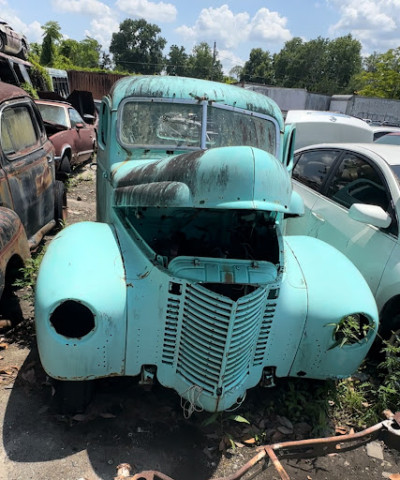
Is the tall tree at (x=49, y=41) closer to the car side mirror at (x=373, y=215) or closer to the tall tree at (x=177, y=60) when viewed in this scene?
the car side mirror at (x=373, y=215)

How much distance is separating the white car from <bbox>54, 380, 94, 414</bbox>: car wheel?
246 cm

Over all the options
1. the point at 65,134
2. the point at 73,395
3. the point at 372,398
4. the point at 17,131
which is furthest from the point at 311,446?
the point at 65,134

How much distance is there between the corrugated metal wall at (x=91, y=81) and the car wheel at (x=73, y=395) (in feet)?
87.6

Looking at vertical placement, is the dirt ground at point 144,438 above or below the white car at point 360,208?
below

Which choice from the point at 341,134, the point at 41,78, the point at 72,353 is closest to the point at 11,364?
the point at 72,353

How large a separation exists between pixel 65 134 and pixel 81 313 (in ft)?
24.7

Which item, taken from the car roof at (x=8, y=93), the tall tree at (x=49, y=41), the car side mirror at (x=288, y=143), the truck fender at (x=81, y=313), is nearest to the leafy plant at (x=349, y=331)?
the truck fender at (x=81, y=313)

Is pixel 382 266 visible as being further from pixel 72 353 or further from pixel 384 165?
pixel 72 353

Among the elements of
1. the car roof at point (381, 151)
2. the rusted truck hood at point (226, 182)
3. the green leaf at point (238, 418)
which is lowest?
the green leaf at point (238, 418)

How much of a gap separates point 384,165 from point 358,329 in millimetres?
1942

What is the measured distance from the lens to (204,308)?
235 cm

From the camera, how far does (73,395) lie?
2713 mm

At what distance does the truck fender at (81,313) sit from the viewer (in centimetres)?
235

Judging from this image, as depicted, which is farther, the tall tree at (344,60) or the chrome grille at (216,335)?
the tall tree at (344,60)
